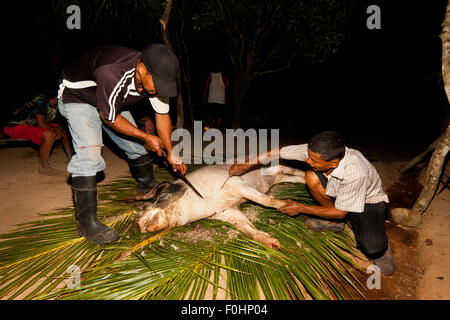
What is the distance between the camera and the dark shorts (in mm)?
2092

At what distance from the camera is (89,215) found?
81.5 inches

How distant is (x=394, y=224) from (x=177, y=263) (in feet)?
8.22

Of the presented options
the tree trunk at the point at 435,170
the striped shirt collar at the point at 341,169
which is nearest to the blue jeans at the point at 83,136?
the striped shirt collar at the point at 341,169

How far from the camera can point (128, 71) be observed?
6.11 feet

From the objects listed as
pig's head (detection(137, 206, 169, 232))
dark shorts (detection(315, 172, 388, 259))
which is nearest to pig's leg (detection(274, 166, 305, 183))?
dark shorts (detection(315, 172, 388, 259))

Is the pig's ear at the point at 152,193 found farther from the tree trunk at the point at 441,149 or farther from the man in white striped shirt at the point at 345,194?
the tree trunk at the point at 441,149

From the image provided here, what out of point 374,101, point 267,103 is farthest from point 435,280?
point 374,101

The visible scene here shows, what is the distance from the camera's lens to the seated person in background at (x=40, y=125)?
Answer: 139 inches

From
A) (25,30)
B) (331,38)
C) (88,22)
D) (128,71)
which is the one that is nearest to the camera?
(128,71)

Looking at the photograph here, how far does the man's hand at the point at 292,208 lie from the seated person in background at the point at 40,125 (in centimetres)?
323

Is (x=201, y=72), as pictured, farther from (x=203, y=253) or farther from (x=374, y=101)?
(x=203, y=253)

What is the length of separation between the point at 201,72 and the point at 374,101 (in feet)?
36.9

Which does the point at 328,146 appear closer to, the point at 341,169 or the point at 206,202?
the point at 341,169

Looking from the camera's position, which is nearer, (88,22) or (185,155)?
(185,155)
